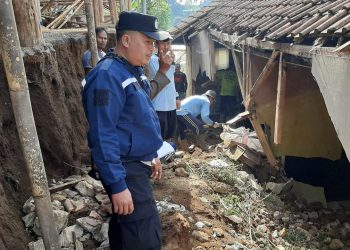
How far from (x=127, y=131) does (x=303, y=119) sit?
14.0 feet

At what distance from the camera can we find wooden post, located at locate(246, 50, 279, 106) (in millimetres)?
4996

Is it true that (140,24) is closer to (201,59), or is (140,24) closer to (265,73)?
(265,73)

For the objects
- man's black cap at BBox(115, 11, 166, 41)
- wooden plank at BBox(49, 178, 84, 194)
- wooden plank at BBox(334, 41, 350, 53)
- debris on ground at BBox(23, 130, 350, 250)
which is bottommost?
debris on ground at BBox(23, 130, 350, 250)

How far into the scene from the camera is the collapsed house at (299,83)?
3301mm

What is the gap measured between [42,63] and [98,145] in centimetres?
176

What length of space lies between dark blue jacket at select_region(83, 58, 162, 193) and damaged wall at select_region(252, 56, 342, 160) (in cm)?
373

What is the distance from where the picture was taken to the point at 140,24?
2133 millimetres

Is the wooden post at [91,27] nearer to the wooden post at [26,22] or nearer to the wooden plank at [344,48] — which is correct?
the wooden post at [26,22]

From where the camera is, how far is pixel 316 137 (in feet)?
19.0

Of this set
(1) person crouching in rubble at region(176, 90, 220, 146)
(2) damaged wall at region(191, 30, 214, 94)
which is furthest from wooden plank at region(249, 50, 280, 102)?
(2) damaged wall at region(191, 30, 214, 94)

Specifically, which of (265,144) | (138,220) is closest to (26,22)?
(138,220)

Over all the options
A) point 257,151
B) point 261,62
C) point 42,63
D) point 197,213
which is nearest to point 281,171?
point 257,151

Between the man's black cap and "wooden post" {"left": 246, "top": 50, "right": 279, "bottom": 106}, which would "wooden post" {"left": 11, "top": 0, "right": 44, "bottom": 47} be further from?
"wooden post" {"left": 246, "top": 50, "right": 279, "bottom": 106}

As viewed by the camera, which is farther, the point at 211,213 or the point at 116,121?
the point at 211,213
